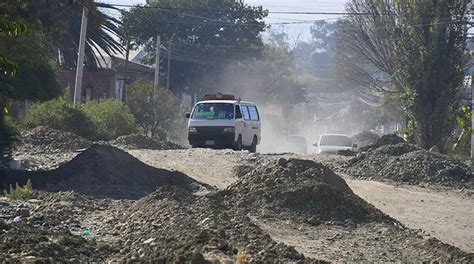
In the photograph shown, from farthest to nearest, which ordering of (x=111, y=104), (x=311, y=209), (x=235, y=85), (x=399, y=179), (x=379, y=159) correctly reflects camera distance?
(x=235, y=85) → (x=111, y=104) → (x=379, y=159) → (x=399, y=179) → (x=311, y=209)

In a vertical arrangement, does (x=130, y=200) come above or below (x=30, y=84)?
below

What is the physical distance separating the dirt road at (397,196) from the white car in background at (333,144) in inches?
387

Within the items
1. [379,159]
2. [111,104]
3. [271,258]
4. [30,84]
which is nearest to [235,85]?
[111,104]

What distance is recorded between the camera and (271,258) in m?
11.2

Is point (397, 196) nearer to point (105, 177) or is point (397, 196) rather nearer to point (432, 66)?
point (105, 177)

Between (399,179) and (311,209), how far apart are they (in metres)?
11.9

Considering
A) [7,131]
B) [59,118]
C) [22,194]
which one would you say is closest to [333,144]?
[59,118]

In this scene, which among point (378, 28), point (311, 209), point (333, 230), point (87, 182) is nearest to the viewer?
point (333, 230)

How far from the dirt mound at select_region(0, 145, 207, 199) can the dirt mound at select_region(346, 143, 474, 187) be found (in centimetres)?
831

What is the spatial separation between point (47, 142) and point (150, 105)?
60.5 ft

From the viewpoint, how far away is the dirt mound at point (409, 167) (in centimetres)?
2905

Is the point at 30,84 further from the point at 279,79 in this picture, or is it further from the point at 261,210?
the point at 279,79

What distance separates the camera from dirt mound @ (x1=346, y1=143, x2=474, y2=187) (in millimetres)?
29047

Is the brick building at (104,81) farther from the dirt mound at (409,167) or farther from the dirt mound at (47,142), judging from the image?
the dirt mound at (409,167)
